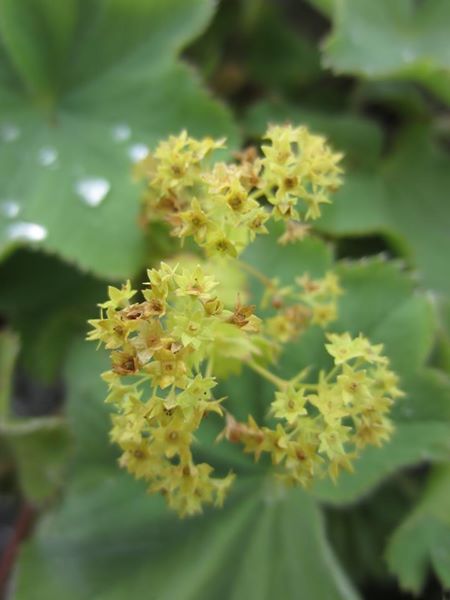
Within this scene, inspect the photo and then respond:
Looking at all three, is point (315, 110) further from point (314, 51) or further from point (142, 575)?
point (142, 575)

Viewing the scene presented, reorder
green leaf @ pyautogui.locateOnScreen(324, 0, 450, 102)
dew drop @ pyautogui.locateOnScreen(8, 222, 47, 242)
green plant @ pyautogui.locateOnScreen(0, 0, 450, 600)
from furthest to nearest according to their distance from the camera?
green leaf @ pyautogui.locateOnScreen(324, 0, 450, 102), dew drop @ pyautogui.locateOnScreen(8, 222, 47, 242), green plant @ pyautogui.locateOnScreen(0, 0, 450, 600)

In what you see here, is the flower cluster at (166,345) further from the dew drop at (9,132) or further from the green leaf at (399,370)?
the dew drop at (9,132)

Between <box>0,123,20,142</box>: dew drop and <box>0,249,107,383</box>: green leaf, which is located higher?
<box>0,123,20,142</box>: dew drop

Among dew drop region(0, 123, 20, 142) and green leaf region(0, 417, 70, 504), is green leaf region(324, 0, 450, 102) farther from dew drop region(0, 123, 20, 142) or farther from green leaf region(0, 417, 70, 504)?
green leaf region(0, 417, 70, 504)

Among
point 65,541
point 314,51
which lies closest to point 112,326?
point 65,541

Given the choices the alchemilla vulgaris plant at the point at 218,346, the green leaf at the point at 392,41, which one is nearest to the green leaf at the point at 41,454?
the alchemilla vulgaris plant at the point at 218,346

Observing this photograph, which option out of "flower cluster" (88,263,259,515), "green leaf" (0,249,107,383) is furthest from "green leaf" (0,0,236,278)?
"flower cluster" (88,263,259,515)
